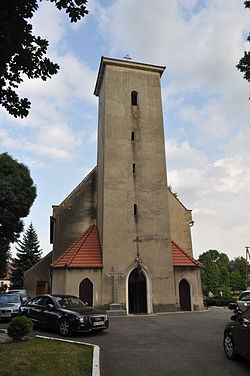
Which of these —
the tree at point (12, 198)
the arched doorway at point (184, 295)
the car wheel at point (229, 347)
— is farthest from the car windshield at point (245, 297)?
the tree at point (12, 198)

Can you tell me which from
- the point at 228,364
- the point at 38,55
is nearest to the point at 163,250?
the point at 228,364

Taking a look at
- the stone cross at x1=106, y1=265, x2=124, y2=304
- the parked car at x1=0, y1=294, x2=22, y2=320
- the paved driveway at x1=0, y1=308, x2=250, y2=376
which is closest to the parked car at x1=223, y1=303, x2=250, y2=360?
the paved driveway at x1=0, y1=308, x2=250, y2=376

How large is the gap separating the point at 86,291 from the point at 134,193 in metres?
7.52

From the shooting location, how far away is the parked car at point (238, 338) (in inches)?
277

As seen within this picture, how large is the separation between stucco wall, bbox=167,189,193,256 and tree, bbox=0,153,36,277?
46.2 feet

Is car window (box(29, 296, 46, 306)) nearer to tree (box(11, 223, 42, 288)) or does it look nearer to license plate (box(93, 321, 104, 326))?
license plate (box(93, 321, 104, 326))

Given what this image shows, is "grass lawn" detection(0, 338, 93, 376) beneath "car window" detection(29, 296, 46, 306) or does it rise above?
beneath

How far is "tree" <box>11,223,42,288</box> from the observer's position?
46.6 meters

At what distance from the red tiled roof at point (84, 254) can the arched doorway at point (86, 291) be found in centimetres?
107

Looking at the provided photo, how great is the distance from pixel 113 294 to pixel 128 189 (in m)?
7.35

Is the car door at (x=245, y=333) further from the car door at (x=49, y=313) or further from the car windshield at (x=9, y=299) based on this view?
the car windshield at (x=9, y=299)

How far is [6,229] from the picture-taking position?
29.8 metres

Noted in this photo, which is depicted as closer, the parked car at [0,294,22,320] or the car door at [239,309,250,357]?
the car door at [239,309,250,357]

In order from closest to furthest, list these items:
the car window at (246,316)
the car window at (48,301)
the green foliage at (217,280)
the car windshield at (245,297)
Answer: the car window at (246,316) < the car window at (48,301) < the car windshield at (245,297) < the green foliage at (217,280)
